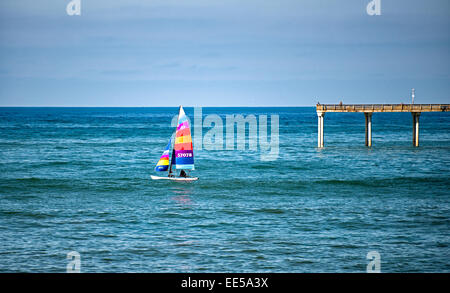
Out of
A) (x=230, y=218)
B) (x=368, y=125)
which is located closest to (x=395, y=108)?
(x=368, y=125)

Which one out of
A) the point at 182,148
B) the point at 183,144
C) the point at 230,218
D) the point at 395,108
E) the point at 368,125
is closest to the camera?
the point at 230,218

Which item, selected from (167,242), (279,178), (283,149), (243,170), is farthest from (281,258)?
(283,149)

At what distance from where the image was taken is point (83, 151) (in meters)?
84.2

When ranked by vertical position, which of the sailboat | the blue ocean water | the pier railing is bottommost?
the blue ocean water

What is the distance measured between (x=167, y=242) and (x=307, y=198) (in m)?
16.5

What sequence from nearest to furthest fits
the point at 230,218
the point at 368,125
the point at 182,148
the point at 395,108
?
the point at 230,218, the point at 182,148, the point at 395,108, the point at 368,125

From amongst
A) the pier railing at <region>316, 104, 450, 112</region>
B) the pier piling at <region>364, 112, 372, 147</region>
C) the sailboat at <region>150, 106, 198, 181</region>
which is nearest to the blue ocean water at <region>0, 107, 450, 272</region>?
the sailboat at <region>150, 106, 198, 181</region>

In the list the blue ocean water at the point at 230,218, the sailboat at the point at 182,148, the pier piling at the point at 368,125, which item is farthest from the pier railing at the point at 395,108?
the sailboat at the point at 182,148

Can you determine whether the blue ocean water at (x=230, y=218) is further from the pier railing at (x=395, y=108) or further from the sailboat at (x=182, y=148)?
the pier railing at (x=395, y=108)

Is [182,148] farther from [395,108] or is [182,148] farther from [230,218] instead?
[395,108]

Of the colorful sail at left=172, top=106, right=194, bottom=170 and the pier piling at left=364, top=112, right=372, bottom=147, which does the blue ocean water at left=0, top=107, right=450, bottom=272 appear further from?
the pier piling at left=364, top=112, right=372, bottom=147

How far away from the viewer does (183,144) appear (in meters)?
46.8

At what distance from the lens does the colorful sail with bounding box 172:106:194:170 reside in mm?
45922

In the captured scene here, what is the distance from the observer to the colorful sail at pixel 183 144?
4592cm
